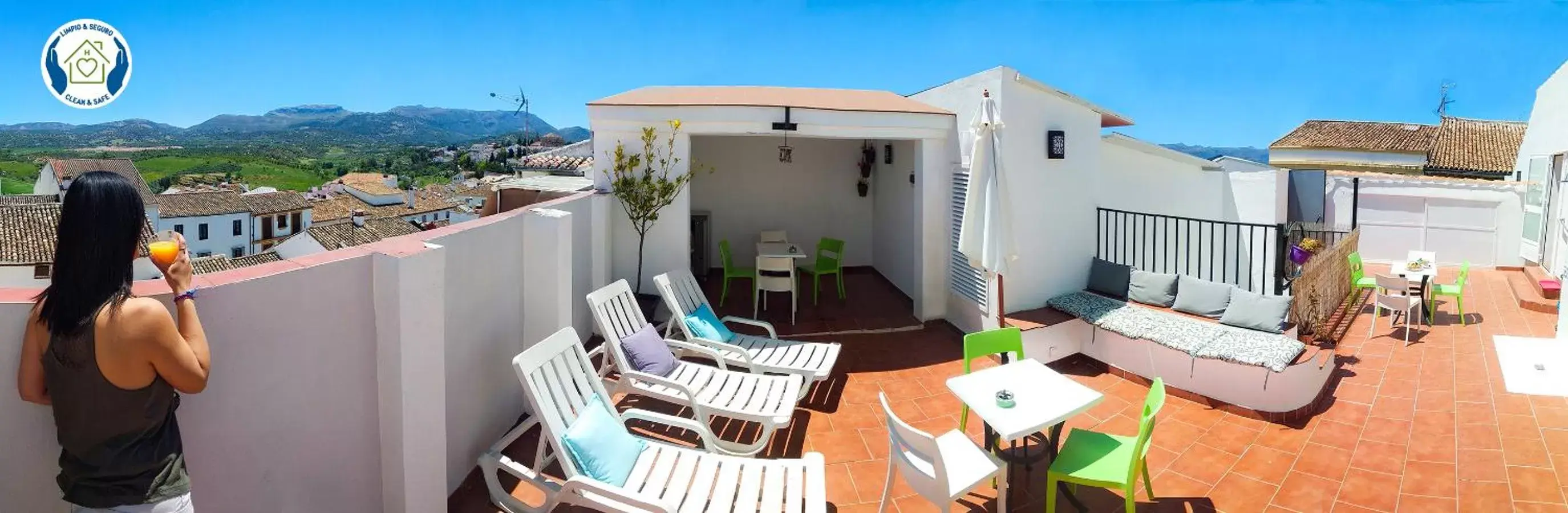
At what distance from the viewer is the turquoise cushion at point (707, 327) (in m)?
6.32

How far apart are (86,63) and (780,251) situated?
48.0 feet

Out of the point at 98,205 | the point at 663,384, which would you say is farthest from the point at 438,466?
the point at 98,205

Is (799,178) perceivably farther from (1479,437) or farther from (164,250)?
(164,250)

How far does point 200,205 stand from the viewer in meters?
57.3

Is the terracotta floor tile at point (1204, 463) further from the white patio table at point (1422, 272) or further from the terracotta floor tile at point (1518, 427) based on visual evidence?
the white patio table at point (1422, 272)

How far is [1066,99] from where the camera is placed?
7.46 m

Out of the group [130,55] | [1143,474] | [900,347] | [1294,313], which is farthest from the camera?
[130,55]

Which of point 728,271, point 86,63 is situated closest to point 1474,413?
point 728,271

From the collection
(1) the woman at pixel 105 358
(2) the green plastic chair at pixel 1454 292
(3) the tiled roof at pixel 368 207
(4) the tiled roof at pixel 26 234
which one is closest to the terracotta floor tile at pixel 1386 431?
(2) the green plastic chair at pixel 1454 292

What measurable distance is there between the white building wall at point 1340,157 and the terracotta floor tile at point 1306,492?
37340 mm

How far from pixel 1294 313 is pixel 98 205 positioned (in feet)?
26.1

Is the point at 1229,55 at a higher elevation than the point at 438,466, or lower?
higher

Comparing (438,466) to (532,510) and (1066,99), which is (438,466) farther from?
(1066,99)

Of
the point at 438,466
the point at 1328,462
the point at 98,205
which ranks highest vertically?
the point at 98,205
